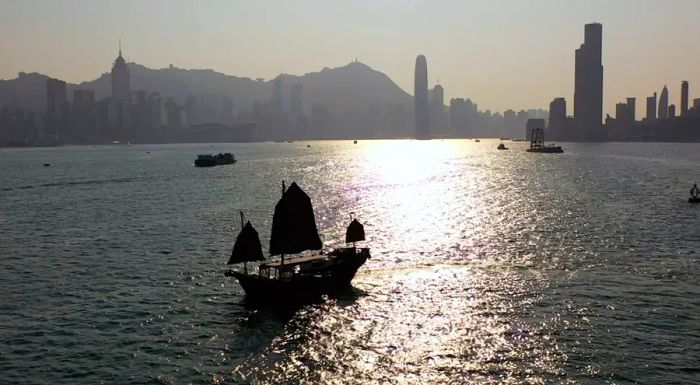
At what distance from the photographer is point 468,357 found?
120 ft

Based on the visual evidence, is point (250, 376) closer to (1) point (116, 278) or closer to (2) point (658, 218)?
(1) point (116, 278)

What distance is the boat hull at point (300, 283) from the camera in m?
47.5

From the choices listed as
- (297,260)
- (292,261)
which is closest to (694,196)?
(297,260)

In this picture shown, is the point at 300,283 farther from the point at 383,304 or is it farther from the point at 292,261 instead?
the point at 383,304

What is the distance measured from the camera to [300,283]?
4781cm

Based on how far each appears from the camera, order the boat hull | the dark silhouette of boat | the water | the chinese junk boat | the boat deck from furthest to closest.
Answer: the dark silhouette of boat → the boat deck → the chinese junk boat → the boat hull → the water

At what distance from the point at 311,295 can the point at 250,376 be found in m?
15.0

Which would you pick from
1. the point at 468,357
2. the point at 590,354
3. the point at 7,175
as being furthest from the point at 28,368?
the point at 7,175

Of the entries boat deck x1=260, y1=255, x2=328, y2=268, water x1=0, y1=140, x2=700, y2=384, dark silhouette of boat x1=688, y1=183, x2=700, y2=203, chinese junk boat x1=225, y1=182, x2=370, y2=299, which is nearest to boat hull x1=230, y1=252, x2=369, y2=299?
chinese junk boat x1=225, y1=182, x2=370, y2=299

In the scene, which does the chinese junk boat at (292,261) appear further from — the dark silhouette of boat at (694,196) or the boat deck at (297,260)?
the dark silhouette of boat at (694,196)

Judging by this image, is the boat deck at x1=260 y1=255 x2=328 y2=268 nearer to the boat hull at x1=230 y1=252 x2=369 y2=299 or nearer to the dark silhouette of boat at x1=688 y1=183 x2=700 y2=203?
the boat hull at x1=230 y1=252 x2=369 y2=299

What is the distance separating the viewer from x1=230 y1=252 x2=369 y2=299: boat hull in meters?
47.5

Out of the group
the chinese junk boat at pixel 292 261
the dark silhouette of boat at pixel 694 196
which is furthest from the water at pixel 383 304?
the dark silhouette of boat at pixel 694 196

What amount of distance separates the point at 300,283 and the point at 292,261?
3.54 metres
